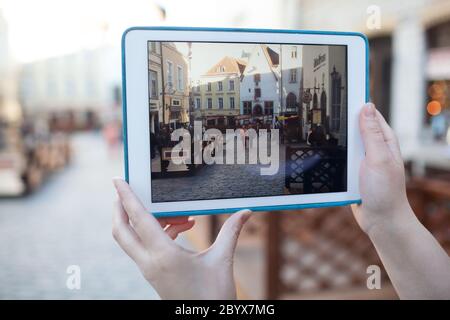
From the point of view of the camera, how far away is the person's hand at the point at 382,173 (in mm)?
762

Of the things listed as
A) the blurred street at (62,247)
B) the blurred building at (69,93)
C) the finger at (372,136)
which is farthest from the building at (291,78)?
the blurred building at (69,93)

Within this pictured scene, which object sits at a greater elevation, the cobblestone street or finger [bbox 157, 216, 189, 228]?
the cobblestone street

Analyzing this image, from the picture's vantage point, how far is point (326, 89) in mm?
782

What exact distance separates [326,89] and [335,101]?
3 centimetres

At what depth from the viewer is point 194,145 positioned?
28.1 inches

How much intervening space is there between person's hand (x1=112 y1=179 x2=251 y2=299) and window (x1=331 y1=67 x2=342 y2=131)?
27cm

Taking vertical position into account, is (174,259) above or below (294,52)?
below

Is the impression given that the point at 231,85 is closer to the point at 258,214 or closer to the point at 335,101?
the point at 335,101

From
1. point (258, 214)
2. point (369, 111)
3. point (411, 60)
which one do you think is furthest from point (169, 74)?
point (411, 60)

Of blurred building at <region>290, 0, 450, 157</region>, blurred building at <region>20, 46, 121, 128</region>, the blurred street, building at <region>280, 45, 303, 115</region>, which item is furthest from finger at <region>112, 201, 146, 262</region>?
blurred building at <region>20, 46, 121, 128</region>

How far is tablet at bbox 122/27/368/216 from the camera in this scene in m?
0.70

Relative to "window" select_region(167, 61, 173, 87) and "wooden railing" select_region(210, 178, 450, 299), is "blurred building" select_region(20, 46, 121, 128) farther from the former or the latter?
"window" select_region(167, 61, 173, 87)

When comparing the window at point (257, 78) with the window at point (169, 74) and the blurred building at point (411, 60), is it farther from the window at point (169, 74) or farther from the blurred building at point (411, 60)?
the blurred building at point (411, 60)

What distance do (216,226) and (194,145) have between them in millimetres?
2491
